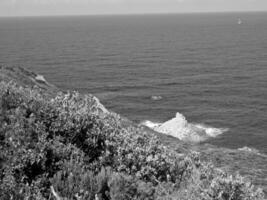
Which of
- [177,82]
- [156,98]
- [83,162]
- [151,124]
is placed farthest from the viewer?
[177,82]

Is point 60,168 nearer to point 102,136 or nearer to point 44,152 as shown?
point 44,152

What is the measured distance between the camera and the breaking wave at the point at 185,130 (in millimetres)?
48812

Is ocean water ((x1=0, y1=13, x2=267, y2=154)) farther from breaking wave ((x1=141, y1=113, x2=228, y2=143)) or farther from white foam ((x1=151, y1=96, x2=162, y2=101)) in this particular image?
breaking wave ((x1=141, y1=113, x2=228, y2=143))

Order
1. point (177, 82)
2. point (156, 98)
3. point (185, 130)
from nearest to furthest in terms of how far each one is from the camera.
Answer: point (185, 130) → point (156, 98) → point (177, 82)

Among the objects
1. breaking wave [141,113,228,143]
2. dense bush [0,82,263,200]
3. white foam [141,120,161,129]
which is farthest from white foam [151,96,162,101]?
dense bush [0,82,263,200]

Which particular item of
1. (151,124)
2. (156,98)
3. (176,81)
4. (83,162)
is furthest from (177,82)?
(83,162)

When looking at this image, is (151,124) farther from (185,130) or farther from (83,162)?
(83,162)

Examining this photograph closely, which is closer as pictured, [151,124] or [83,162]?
[83,162]

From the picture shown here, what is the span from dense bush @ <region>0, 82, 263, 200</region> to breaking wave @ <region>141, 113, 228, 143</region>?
39.8m

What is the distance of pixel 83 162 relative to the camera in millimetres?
7012

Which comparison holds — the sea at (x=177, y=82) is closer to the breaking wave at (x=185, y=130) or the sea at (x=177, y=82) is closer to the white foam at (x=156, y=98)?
the white foam at (x=156, y=98)

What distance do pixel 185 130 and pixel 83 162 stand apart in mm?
43422

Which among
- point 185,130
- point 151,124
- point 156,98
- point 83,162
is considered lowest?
point 151,124

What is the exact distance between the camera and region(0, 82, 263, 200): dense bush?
6.18 metres
